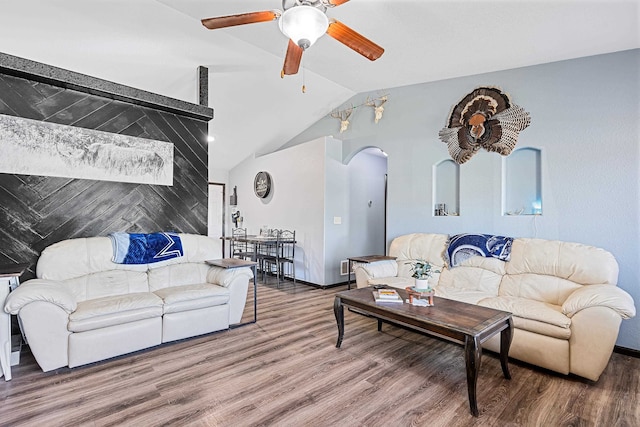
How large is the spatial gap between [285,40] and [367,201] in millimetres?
3229

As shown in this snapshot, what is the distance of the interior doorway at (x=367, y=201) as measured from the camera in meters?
5.77

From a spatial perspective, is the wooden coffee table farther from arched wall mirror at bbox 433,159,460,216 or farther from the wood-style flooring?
arched wall mirror at bbox 433,159,460,216

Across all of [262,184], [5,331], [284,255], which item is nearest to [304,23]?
[5,331]

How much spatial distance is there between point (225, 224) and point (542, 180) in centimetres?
→ 652

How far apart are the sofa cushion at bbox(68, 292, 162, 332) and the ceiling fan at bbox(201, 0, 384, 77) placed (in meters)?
2.40

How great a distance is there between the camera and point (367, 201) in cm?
603

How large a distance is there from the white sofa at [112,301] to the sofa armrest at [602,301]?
3.04 m

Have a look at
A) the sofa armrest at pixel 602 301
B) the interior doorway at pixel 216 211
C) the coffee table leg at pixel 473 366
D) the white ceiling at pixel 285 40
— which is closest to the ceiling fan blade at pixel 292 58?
the white ceiling at pixel 285 40

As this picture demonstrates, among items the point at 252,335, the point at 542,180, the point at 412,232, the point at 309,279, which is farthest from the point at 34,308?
the point at 542,180

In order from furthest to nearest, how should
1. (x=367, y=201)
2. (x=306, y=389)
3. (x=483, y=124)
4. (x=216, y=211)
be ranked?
(x=216, y=211), (x=367, y=201), (x=483, y=124), (x=306, y=389)

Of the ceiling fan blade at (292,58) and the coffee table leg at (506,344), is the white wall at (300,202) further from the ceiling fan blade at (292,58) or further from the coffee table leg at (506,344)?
the coffee table leg at (506,344)

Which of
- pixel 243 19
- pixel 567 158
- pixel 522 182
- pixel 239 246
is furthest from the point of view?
pixel 239 246

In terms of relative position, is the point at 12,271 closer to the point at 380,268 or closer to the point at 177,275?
the point at 177,275

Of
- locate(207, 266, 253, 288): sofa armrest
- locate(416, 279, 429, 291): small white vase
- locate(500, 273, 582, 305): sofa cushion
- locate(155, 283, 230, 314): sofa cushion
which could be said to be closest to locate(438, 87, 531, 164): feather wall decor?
locate(500, 273, 582, 305): sofa cushion
